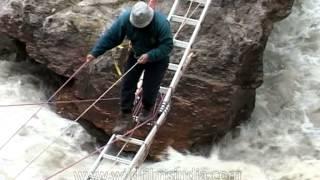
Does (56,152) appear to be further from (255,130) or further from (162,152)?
(255,130)

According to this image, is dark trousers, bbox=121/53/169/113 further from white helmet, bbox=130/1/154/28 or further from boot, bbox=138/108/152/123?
→ white helmet, bbox=130/1/154/28

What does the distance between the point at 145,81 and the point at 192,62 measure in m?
2.07

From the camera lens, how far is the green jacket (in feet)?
20.2

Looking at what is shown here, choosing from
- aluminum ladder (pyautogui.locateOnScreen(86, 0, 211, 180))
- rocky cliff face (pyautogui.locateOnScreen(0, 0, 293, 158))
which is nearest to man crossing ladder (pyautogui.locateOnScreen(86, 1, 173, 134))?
aluminum ladder (pyautogui.locateOnScreen(86, 0, 211, 180))

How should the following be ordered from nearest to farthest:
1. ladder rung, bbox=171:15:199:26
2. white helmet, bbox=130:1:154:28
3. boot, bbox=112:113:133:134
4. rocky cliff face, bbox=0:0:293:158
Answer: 1. white helmet, bbox=130:1:154:28
2. boot, bbox=112:113:133:134
3. ladder rung, bbox=171:15:199:26
4. rocky cliff face, bbox=0:0:293:158

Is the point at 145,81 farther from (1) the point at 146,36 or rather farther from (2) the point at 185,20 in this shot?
(2) the point at 185,20

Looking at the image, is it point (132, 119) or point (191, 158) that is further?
point (191, 158)

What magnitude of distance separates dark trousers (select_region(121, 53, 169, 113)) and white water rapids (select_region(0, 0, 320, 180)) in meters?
1.64

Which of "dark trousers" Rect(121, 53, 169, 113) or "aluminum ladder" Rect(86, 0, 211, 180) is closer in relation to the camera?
"aluminum ladder" Rect(86, 0, 211, 180)

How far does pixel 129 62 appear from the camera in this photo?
6.59 metres

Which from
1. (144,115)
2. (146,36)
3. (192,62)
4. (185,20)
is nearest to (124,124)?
(144,115)

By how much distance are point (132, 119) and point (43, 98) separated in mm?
3263

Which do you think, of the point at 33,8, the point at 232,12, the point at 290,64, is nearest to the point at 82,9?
the point at 33,8

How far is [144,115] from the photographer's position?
22.6 ft
